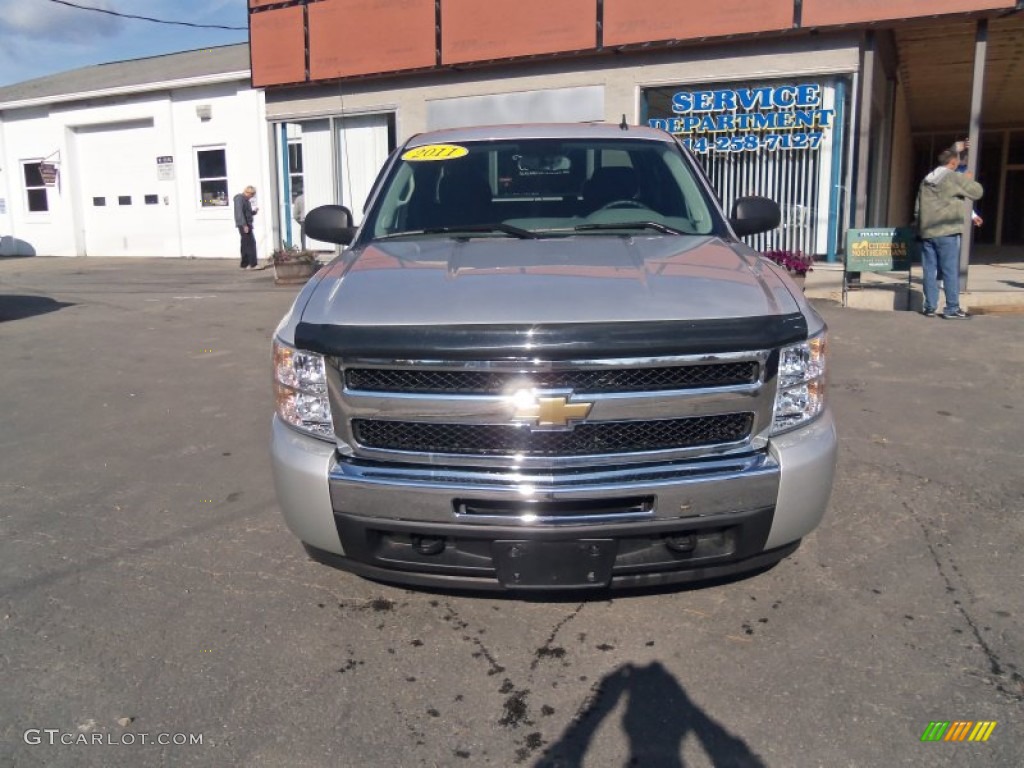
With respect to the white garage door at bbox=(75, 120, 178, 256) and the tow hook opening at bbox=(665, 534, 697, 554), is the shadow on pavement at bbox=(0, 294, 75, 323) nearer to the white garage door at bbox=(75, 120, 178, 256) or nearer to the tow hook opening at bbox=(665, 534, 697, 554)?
the white garage door at bbox=(75, 120, 178, 256)

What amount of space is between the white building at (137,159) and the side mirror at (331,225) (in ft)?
49.6

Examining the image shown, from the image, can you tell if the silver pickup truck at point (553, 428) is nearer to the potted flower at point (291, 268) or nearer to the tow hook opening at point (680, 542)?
the tow hook opening at point (680, 542)

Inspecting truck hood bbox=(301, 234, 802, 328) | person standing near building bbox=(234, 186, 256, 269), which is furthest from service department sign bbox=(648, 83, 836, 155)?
person standing near building bbox=(234, 186, 256, 269)

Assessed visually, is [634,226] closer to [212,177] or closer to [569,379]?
[569,379]

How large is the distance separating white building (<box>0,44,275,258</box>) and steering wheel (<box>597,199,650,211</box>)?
51.7ft

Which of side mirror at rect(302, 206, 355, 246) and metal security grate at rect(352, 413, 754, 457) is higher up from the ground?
side mirror at rect(302, 206, 355, 246)

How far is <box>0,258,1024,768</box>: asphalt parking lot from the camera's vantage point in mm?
2648

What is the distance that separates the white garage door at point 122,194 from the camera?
22172mm

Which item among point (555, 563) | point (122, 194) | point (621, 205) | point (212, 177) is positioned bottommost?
point (555, 563)

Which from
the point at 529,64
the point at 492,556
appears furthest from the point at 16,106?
the point at 492,556

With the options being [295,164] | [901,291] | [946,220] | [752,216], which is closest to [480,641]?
[752,216]

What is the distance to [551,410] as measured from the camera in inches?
110

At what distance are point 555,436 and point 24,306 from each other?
40.0 ft

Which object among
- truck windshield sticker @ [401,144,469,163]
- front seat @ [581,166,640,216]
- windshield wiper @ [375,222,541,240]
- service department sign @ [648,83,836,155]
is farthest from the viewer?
service department sign @ [648,83,836,155]
